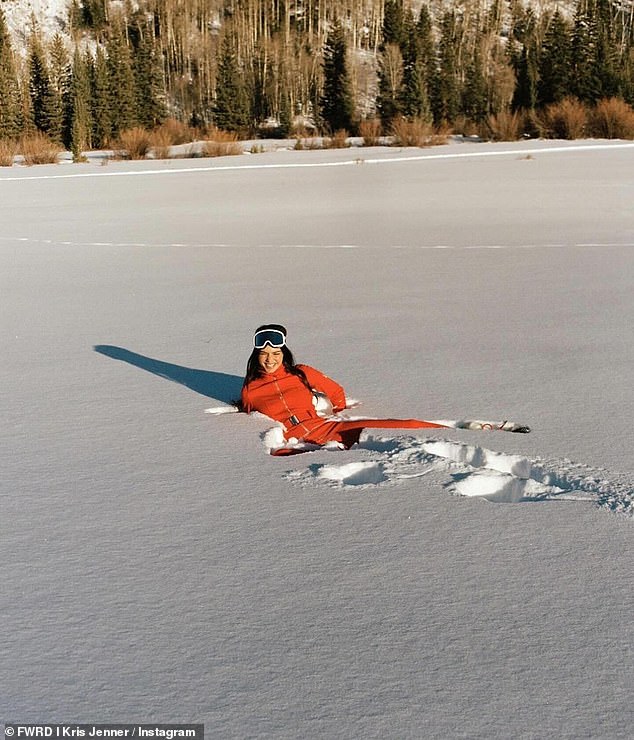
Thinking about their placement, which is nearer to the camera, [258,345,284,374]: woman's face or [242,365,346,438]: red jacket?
[242,365,346,438]: red jacket

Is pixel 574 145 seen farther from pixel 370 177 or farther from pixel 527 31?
pixel 527 31

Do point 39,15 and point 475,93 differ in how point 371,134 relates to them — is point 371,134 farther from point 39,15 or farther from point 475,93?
point 39,15

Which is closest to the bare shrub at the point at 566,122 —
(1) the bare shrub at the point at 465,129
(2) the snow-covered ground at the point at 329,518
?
(1) the bare shrub at the point at 465,129

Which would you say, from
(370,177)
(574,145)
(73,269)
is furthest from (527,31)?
(73,269)

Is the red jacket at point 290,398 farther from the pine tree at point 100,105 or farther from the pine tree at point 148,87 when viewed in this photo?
the pine tree at point 148,87

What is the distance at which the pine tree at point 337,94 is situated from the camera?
4222 cm

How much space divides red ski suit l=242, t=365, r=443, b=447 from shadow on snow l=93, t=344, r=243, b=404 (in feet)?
0.80

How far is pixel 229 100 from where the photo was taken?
41.2m

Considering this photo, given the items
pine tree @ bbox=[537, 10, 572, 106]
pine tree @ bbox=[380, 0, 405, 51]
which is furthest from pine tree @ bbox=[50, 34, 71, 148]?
pine tree @ bbox=[537, 10, 572, 106]

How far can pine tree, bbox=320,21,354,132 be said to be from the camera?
42.2m

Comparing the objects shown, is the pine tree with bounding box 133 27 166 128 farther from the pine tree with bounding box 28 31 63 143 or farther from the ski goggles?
the ski goggles

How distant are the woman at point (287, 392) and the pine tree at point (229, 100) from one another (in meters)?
38.5

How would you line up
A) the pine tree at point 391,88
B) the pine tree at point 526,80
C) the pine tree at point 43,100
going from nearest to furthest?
the pine tree at point 43,100 < the pine tree at point 391,88 < the pine tree at point 526,80

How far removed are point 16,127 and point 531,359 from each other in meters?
37.4
